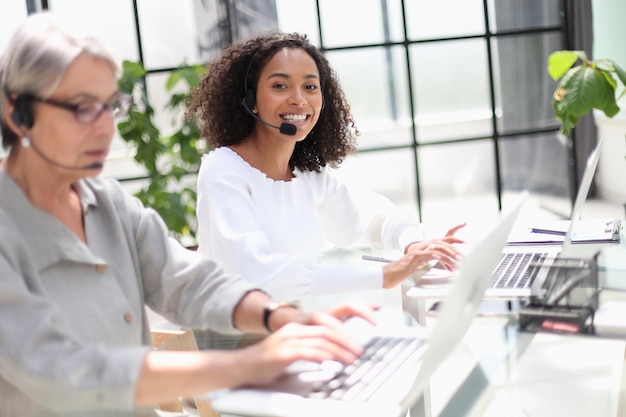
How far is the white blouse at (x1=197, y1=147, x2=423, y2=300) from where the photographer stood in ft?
6.32

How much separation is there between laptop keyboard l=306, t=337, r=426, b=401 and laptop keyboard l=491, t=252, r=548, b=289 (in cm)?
48

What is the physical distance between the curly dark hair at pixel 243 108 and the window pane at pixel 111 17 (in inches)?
109

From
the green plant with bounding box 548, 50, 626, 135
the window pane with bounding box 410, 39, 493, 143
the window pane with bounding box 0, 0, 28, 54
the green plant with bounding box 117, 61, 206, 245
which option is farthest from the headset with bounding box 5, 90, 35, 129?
the window pane with bounding box 410, 39, 493, 143

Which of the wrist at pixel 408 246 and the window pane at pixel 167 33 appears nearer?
the wrist at pixel 408 246

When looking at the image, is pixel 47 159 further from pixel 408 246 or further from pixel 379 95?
pixel 379 95

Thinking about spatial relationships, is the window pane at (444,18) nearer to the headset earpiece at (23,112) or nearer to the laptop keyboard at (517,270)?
the laptop keyboard at (517,270)

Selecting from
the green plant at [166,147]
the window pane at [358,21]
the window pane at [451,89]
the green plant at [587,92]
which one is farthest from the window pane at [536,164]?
the green plant at [166,147]

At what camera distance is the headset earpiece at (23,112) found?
1087 mm

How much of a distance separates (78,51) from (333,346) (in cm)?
51

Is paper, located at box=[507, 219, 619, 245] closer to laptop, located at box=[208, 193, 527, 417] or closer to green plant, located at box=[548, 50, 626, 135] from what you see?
laptop, located at box=[208, 193, 527, 417]

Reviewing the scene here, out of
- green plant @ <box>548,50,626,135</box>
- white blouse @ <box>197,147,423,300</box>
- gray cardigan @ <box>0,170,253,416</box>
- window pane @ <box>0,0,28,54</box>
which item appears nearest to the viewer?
gray cardigan @ <box>0,170,253,416</box>

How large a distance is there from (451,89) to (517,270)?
3858mm

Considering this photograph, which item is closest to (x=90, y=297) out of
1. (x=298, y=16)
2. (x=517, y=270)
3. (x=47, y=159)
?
(x=47, y=159)

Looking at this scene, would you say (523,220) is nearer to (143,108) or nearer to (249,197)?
(249,197)
